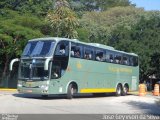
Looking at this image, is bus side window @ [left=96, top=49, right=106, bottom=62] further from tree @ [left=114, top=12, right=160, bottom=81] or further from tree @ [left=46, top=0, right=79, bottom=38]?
tree @ [left=114, top=12, right=160, bottom=81]

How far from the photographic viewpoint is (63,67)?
→ 25469mm

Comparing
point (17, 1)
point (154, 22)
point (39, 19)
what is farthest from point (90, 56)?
point (154, 22)

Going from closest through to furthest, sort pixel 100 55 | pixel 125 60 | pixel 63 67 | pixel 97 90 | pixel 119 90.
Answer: pixel 63 67 < pixel 100 55 < pixel 97 90 < pixel 119 90 < pixel 125 60

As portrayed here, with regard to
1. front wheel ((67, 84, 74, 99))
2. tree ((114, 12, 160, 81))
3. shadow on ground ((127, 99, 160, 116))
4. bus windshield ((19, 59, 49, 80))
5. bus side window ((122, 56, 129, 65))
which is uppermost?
tree ((114, 12, 160, 81))

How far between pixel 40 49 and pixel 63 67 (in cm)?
182

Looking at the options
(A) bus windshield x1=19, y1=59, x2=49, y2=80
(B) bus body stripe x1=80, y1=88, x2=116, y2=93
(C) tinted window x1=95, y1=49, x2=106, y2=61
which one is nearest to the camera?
(A) bus windshield x1=19, y1=59, x2=49, y2=80

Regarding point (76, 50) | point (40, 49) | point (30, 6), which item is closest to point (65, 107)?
point (40, 49)

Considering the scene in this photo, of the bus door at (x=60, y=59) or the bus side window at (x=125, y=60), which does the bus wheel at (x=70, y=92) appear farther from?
the bus side window at (x=125, y=60)

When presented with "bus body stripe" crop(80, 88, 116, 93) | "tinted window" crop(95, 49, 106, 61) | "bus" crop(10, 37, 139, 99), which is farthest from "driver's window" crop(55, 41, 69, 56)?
"tinted window" crop(95, 49, 106, 61)

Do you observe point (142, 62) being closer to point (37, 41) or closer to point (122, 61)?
point (122, 61)

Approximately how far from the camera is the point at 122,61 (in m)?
33.7

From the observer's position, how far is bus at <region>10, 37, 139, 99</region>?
2459 cm

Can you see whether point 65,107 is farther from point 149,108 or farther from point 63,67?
point 63,67

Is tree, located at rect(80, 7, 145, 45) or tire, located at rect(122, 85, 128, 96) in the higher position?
tree, located at rect(80, 7, 145, 45)
